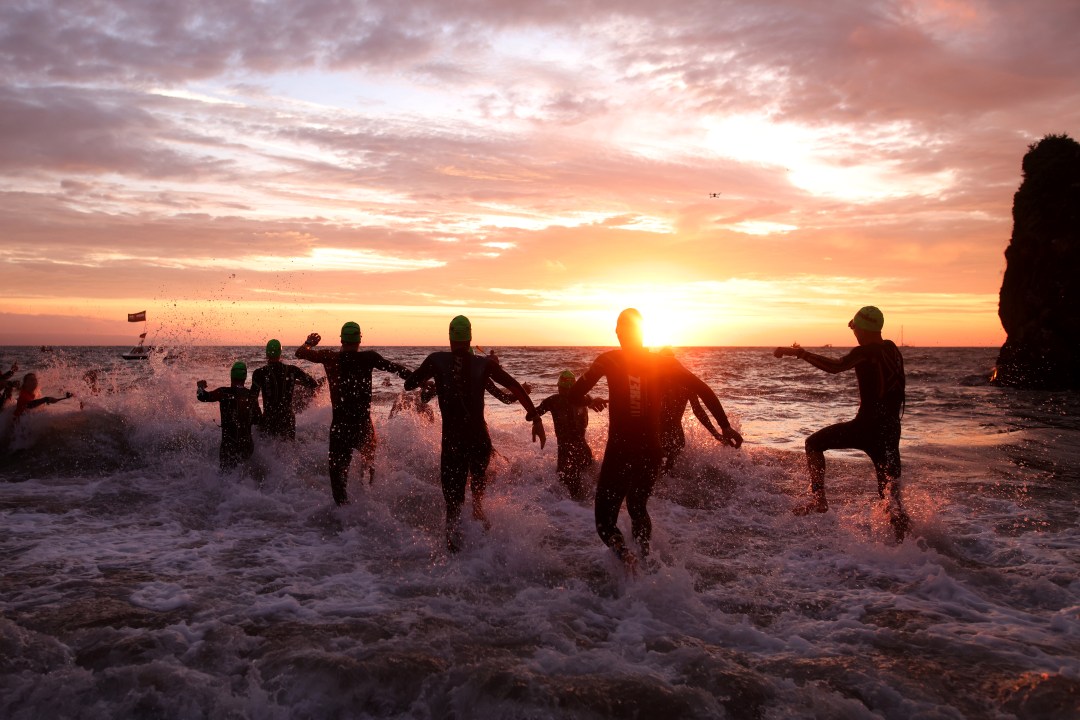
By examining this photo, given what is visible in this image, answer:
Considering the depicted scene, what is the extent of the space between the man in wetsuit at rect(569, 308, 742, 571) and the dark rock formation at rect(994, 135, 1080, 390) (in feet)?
125

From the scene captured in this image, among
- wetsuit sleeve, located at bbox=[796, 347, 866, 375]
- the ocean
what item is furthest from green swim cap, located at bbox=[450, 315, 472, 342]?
wetsuit sleeve, located at bbox=[796, 347, 866, 375]

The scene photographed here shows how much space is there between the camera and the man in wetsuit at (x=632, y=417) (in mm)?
5922

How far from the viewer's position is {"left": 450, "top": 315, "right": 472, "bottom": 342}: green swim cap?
7.14 meters

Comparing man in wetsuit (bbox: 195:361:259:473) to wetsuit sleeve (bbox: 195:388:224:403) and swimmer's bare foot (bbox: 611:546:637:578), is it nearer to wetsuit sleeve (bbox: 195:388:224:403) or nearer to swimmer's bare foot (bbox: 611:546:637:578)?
wetsuit sleeve (bbox: 195:388:224:403)

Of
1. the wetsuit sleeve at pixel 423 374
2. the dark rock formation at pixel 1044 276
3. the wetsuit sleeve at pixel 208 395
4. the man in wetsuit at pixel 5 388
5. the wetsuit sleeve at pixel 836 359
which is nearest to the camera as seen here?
the wetsuit sleeve at pixel 423 374

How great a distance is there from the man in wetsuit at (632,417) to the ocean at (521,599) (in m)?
0.64

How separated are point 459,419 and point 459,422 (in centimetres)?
3

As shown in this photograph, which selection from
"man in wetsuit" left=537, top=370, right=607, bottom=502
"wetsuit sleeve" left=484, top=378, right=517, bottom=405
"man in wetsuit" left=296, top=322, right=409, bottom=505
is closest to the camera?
"wetsuit sleeve" left=484, top=378, right=517, bottom=405

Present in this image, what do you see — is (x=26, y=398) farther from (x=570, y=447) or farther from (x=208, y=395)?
(x=570, y=447)

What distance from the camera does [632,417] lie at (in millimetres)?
5930

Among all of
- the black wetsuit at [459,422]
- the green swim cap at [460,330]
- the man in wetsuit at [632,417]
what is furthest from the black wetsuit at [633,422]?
the green swim cap at [460,330]

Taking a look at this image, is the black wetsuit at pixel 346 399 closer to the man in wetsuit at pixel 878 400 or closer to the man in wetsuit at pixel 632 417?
the man in wetsuit at pixel 632 417

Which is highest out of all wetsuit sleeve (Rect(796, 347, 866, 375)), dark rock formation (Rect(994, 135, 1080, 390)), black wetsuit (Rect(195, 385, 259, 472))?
dark rock formation (Rect(994, 135, 1080, 390))

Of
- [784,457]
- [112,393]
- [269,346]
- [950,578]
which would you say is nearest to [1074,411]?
[784,457]
